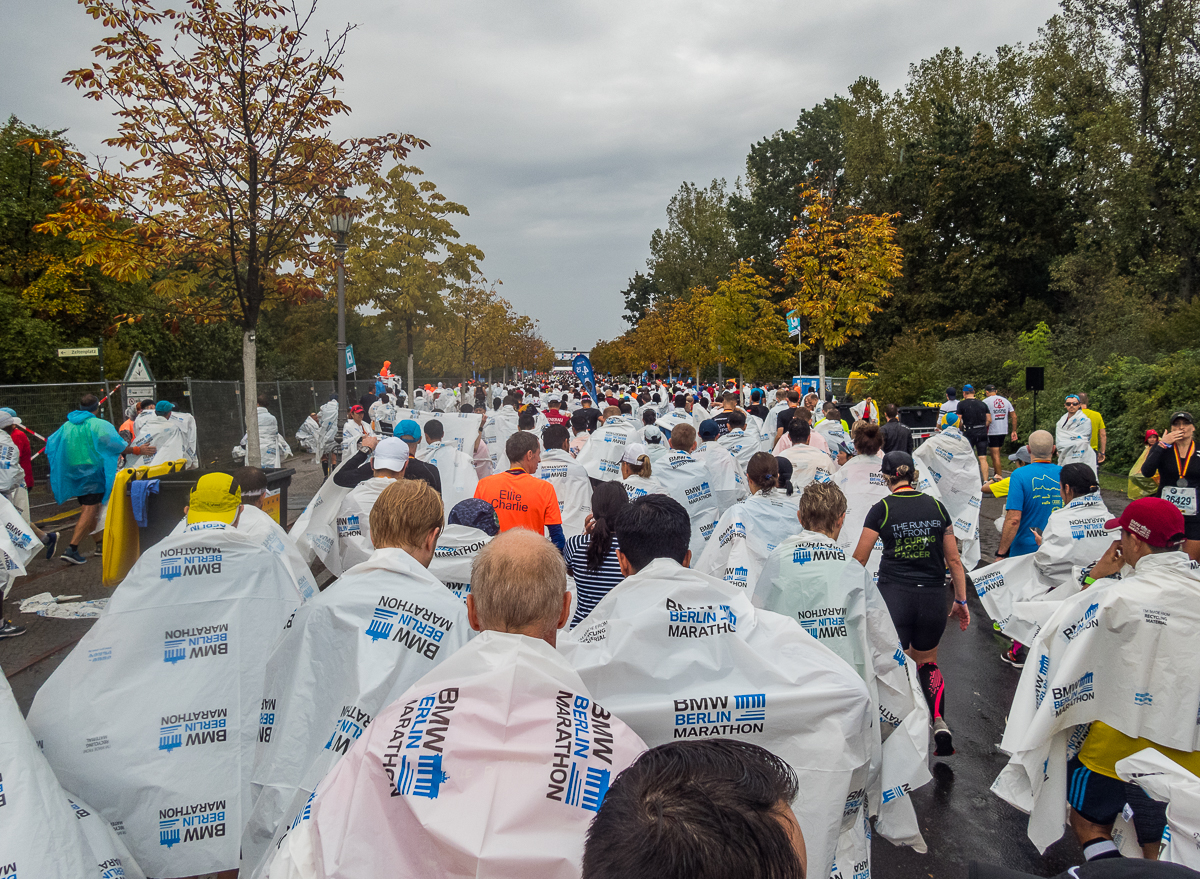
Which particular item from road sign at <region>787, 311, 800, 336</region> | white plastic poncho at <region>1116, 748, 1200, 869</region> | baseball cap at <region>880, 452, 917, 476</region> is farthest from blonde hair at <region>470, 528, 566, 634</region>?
road sign at <region>787, 311, 800, 336</region>

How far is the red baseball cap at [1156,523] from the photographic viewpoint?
3.53m

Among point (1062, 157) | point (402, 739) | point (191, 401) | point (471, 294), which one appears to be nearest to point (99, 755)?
point (402, 739)

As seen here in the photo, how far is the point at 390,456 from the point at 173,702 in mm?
2822

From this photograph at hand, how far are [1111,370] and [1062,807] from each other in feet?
68.1

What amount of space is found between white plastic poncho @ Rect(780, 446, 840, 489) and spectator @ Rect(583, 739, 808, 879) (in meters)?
7.21

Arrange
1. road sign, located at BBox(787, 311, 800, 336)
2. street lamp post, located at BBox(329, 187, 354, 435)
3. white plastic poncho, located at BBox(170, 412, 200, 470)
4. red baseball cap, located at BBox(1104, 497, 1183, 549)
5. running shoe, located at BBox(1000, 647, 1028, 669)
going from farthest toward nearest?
road sign, located at BBox(787, 311, 800, 336)
white plastic poncho, located at BBox(170, 412, 200, 470)
street lamp post, located at BBox(329, 187, 354, 435)
running shoe, located at BBox(1000, 647, 1028, 669)
red baseball cap, located at BBox(1104, 497, 1183, 549)

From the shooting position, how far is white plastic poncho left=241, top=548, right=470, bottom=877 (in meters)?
2.61

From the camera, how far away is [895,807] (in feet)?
12.8

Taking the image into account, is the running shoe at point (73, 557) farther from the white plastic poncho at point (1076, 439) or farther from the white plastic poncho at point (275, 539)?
the white plastic poncho at point (1076, 439)

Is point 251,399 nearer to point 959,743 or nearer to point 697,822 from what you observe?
point 959,743

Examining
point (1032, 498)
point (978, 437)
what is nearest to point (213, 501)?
point (1032, 498)

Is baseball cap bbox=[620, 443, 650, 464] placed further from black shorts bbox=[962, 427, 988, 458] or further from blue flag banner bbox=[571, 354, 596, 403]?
blue flag banner bbox=[571, 354, 596, 403]

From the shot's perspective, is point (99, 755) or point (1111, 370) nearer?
point (99, 755)

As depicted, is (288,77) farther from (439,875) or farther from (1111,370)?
(1111,370)
